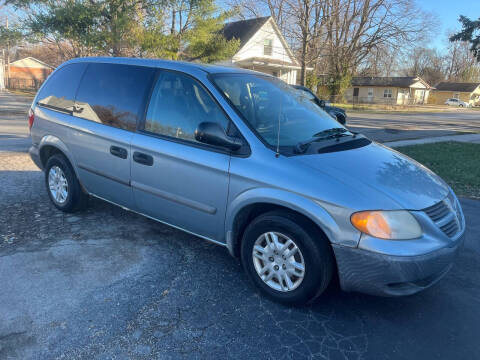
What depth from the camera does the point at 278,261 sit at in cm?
294

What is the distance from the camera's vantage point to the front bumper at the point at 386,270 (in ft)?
8.34

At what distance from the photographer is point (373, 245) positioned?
254 centimetres

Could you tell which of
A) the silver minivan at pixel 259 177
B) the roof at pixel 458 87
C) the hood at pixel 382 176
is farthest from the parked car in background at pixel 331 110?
the roof at pixel 458 87

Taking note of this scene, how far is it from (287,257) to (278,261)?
10 centimetres

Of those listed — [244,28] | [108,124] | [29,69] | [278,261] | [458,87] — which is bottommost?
[278,261]

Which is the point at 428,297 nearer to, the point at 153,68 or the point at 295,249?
the point at 295,249

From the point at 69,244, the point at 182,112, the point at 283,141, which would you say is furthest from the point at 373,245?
the point at 69,244

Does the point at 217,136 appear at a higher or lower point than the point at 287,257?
higher

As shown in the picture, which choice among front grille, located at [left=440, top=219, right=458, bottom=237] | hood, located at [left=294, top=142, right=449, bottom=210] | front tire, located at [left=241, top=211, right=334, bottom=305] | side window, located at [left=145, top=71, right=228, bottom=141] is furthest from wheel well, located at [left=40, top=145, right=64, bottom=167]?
front grille, located at [left=440, top=219, right=458, bottom=237]

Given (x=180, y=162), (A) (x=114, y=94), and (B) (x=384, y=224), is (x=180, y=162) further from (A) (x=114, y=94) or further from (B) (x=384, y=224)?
(B) (x=384, y=224)

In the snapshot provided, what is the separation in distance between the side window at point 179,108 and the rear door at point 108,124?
0.16 metres

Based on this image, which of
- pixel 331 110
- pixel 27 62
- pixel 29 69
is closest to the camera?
pixel 331 110

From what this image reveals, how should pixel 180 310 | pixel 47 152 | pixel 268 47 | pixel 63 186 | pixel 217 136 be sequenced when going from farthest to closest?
pixel 268 47 < pixel 47 152 < pixel 63 186 < pixel 217 136 < pixel 180 310

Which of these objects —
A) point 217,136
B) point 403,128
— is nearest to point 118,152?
point 217,136
